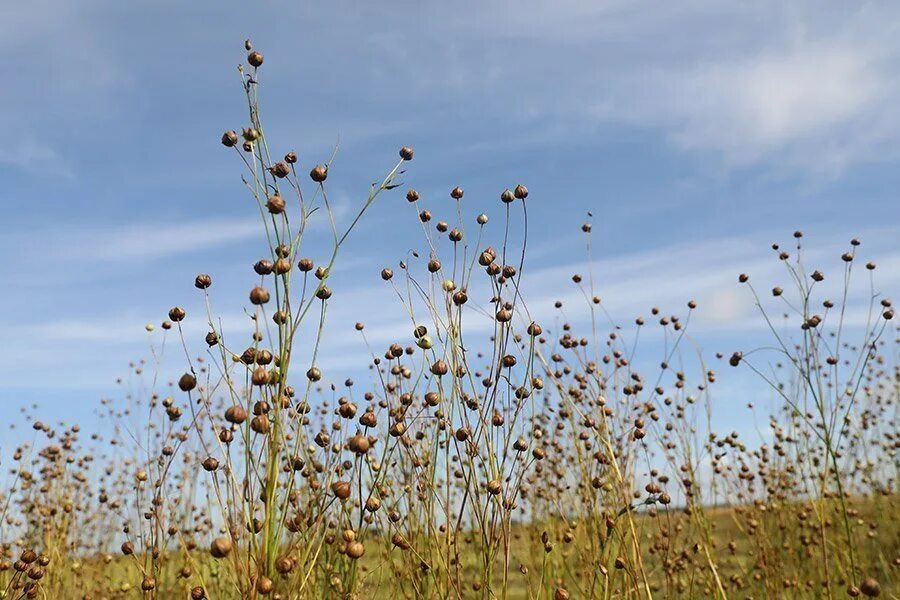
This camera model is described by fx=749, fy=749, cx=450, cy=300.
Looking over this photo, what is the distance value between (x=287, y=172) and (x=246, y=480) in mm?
948

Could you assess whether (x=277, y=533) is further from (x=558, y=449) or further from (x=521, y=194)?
(x=558, y=449)

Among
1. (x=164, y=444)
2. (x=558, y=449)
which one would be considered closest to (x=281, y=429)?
(x=164, y=444)

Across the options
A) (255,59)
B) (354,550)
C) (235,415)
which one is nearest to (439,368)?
(354,550)

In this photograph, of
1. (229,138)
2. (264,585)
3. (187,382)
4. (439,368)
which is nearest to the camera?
(264,585)

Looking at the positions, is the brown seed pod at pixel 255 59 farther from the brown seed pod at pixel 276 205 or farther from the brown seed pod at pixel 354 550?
the brown seed pod at pixel 354 550

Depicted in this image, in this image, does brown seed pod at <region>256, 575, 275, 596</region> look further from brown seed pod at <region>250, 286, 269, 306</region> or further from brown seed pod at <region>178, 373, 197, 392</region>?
brown seed pod at <region>250, 286, 269, 306</region>

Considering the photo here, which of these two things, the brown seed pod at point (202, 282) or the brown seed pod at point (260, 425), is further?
the brown seed pod at point (202, 282)

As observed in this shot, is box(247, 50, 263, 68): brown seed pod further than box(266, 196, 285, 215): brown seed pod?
Yes

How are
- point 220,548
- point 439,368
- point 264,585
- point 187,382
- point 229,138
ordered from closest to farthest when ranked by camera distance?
1. point 220,548
2. point 264,585
3. point 187,382
4. point 229,138
5. point 439,368

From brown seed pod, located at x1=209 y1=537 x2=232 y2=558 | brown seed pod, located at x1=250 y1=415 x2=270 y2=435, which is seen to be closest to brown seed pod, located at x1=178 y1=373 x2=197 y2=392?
brown seed pod, located at x1=250 y1=415 x2=270 y2=435

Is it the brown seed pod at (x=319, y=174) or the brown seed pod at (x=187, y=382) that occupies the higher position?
the brown seed pod at (x=319, y=174)

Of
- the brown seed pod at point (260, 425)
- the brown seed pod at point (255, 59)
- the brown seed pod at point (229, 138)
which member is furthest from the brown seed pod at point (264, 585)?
the brown seed pod at point (255, 59)

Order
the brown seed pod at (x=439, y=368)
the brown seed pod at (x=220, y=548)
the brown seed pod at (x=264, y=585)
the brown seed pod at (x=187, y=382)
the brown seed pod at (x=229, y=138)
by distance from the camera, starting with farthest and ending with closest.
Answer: the brown seed pod at (x=439, y=368)
the brown seed pod at (x=229, y=138)
the brown seed pod at (x=187, y=382)
the brown seed pod at (x=264, y=585)
the brown seed pod at (x=220, y=548)

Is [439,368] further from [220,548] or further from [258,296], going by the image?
[220,548]
